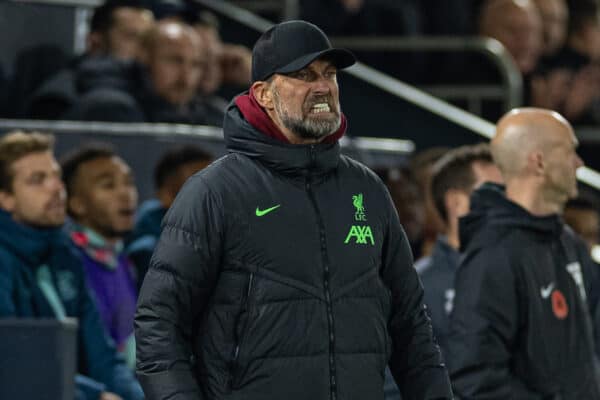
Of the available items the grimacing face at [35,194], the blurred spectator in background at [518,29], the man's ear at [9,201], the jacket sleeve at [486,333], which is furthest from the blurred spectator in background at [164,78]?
the blurred spectator in background at [518,29]

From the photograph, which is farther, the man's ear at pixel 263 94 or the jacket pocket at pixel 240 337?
the man's ear at pixel 263 94

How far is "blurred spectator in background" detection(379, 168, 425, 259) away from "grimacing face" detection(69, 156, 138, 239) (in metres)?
1.63

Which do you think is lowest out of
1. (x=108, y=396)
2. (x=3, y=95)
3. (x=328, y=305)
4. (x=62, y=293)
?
(x=108, y=396)

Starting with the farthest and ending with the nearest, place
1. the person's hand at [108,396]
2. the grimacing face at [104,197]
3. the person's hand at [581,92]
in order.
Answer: the person's hand at [581,92], the grimacing face at [104,197], the person's hand at [108,396]

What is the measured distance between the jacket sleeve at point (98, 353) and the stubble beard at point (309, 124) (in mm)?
2186

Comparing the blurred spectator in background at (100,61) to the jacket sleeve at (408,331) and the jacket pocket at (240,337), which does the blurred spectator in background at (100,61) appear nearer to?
the jacket sleeve at (408,331)

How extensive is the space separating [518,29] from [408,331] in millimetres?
8278

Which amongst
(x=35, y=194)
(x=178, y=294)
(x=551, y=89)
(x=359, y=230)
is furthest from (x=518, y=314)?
(x=551, y=89)

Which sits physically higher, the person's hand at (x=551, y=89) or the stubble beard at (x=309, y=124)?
the stubble beard at (x=309, y=124)

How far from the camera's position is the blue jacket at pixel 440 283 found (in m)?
6.19

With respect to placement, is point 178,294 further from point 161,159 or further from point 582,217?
point 582,217

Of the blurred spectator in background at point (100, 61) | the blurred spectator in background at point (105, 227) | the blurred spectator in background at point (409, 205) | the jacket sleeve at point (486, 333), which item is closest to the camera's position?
the jacket sleeve at point (486, 333)

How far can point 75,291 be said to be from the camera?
20.3 feet

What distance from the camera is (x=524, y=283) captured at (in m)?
5.46
